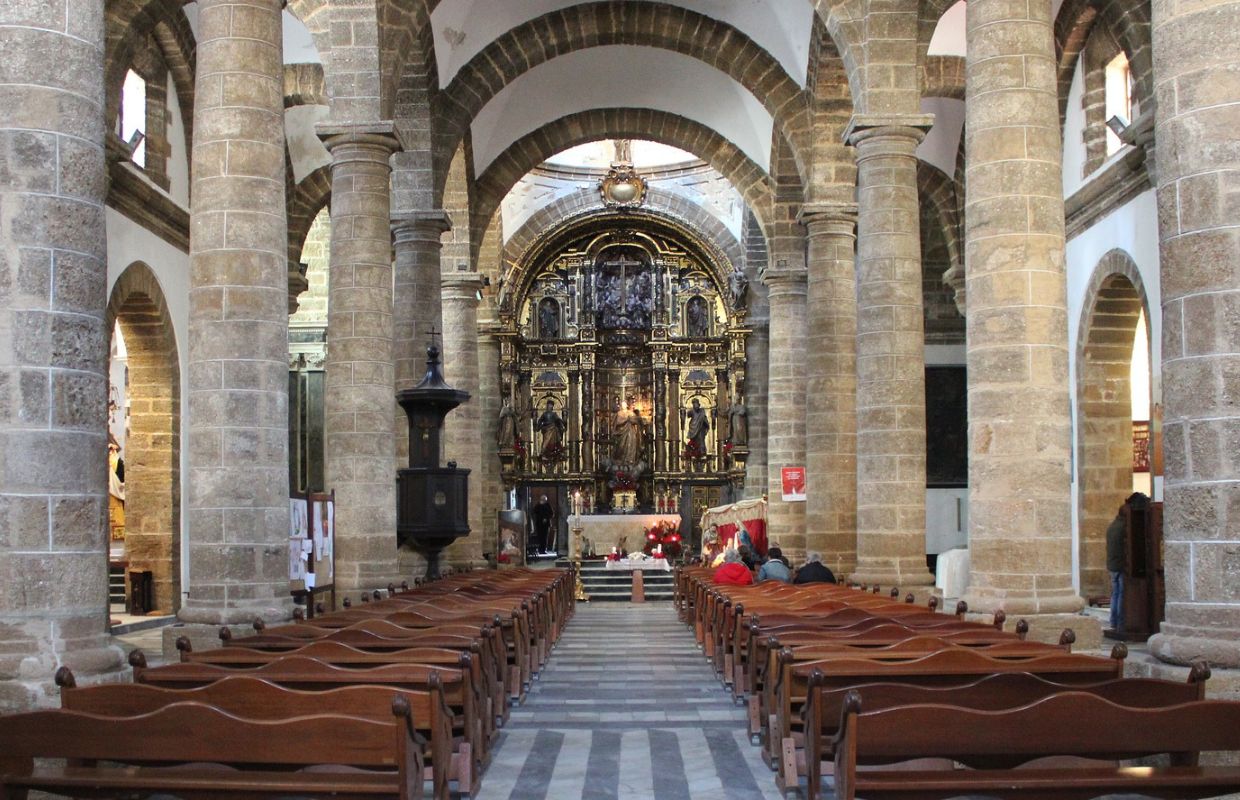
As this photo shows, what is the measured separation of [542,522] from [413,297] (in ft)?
54.3

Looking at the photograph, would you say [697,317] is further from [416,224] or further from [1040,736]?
[1040,736]

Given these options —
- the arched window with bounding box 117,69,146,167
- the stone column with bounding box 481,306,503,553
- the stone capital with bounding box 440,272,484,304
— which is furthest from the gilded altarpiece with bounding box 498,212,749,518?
the arched window with bounding box 117,69,146,167

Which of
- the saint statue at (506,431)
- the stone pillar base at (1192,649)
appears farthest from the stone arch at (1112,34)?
the saint statue at (506,431)

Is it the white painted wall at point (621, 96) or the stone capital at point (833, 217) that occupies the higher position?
the white painted wall at point (621, 96)

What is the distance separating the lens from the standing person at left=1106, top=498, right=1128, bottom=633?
1448 centimetres

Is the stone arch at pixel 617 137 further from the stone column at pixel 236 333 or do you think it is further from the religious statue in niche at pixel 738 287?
the stone column at pixel 236 333

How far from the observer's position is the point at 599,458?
3519 cm

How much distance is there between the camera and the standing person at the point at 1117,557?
14.5 meters

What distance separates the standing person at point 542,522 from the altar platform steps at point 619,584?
8010mm

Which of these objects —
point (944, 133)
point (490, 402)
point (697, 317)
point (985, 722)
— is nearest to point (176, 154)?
point (944, 133)

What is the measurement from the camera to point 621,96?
26.1 m

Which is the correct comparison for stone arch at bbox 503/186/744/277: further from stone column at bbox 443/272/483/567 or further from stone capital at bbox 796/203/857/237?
stone capital at bbox 796/203/857/237

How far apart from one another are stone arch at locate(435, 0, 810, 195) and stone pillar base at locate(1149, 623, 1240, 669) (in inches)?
568

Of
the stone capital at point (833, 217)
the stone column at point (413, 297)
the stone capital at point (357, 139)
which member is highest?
the stone capital at point (357, 139)
